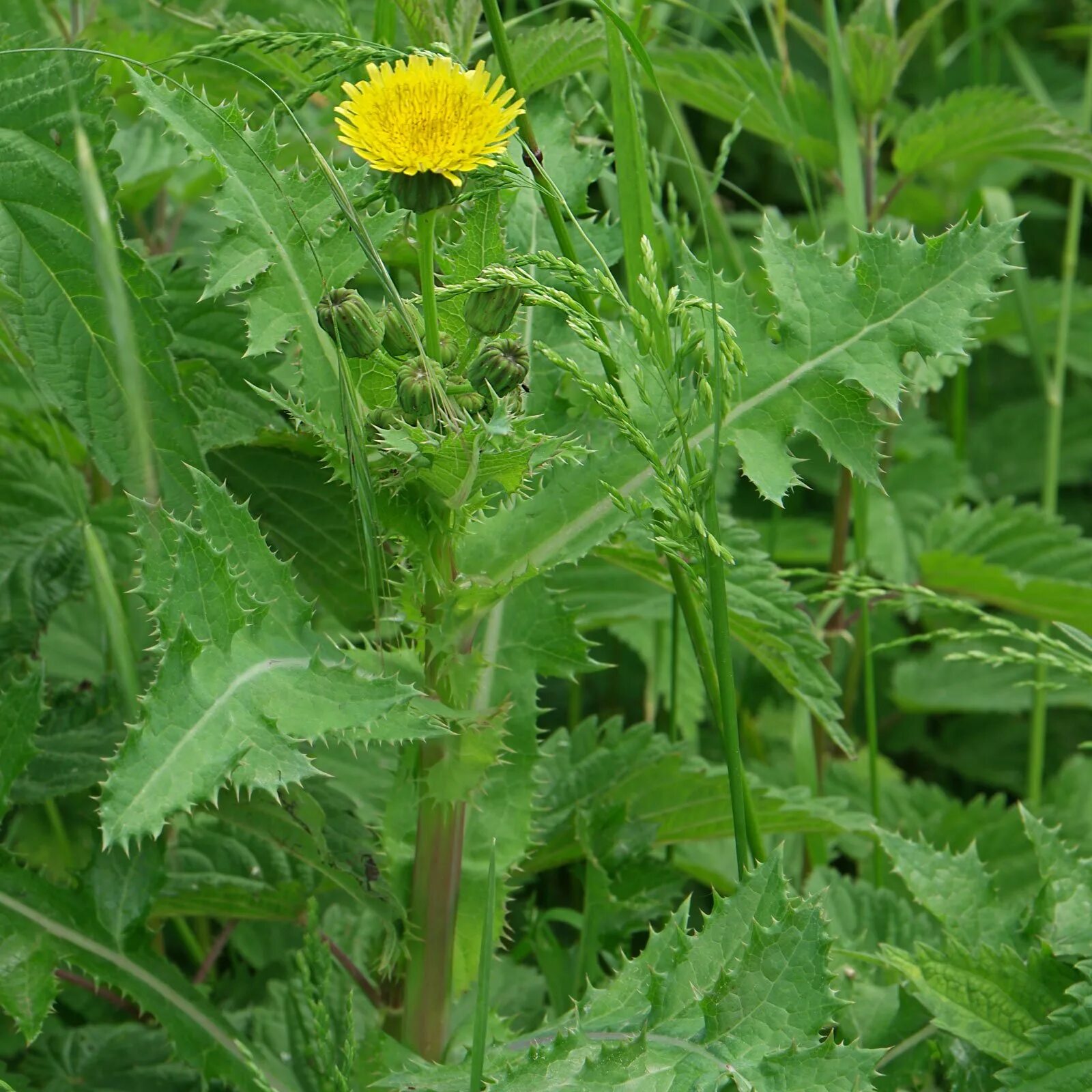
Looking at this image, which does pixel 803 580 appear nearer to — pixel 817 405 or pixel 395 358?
pixel 817 405

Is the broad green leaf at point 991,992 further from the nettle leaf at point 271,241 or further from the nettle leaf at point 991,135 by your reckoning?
the nettle leaf at point 991,135

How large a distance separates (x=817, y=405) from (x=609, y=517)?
308 mm

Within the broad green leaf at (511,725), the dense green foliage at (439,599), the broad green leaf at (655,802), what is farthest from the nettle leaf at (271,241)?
the broad green leaf at (655,802)

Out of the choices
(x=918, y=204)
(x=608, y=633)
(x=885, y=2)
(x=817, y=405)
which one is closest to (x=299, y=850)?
(x=817, y=405)

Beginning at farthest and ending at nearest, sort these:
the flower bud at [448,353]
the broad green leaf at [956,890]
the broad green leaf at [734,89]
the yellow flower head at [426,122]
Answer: the broad green leaf at [734,89], the broad green leaf at [956,890], the flower bud at [448,353], the yellow flower head at [426,122]

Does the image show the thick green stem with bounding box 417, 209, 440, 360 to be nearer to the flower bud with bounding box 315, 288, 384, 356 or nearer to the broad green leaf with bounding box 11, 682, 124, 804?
the flower bud with bounding box 315, 288, 384, 356

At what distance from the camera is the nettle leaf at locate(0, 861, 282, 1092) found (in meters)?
1.53

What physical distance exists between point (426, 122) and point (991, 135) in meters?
1.52

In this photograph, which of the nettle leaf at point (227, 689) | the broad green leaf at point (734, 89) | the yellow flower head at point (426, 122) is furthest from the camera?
the broad green leaf at point (734, 89)

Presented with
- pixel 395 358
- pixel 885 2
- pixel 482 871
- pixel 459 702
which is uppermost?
pixel 885 2

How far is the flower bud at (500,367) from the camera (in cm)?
130

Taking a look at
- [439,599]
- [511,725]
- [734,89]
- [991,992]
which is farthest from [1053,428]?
[439,599]

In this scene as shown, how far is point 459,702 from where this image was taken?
1.47 m

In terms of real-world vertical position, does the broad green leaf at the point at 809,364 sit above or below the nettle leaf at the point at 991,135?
below
